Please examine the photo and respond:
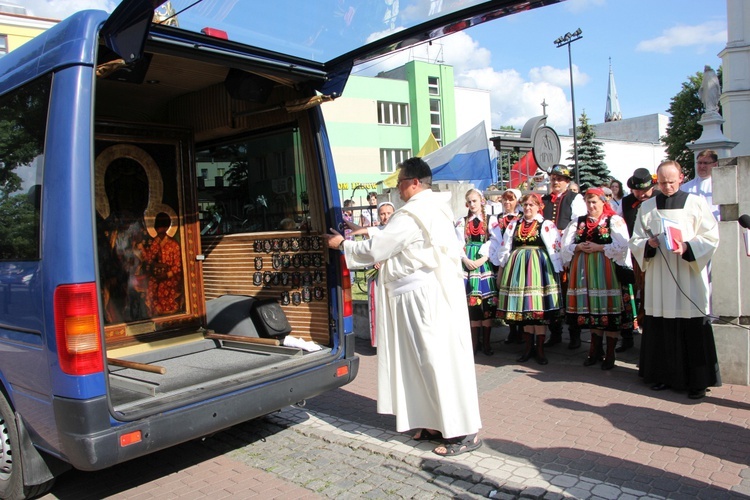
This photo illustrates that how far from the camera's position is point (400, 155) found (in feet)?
147

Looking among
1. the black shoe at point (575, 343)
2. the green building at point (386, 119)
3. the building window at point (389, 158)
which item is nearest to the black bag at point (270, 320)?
the black shoe at point (575, 343)

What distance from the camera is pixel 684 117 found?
4712 cm

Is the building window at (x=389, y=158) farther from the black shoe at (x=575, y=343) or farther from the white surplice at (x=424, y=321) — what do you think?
the white surplice at (x=424, y=321)

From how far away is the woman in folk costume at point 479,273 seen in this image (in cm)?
711

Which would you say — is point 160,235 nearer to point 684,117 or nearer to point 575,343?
point 575,343

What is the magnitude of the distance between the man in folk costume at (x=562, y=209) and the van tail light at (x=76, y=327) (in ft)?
16.6

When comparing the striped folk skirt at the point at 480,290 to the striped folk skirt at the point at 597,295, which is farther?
the striped folk skirt at the point at 480,290

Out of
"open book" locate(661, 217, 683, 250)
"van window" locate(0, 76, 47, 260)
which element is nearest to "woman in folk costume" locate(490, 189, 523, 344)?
"open book" locate(661, 217, 683, 250)

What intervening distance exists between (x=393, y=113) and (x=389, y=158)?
329 centimetres

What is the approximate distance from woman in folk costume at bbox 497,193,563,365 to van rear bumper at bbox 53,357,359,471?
289 cm

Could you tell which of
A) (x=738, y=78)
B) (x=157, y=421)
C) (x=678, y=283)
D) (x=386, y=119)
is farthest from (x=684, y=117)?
(x=157, y=421)

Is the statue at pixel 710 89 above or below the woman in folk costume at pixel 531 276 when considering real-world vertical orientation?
above

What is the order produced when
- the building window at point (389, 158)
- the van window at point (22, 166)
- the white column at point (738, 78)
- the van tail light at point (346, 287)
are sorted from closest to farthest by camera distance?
the van window at point (22, 166) < the van tail light at point (346, 287) < the white column at point (738, 78) < the building window at point (389, 158)

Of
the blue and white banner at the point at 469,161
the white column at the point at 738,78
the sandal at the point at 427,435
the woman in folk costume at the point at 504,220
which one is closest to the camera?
the sandal at the point at 427,435
